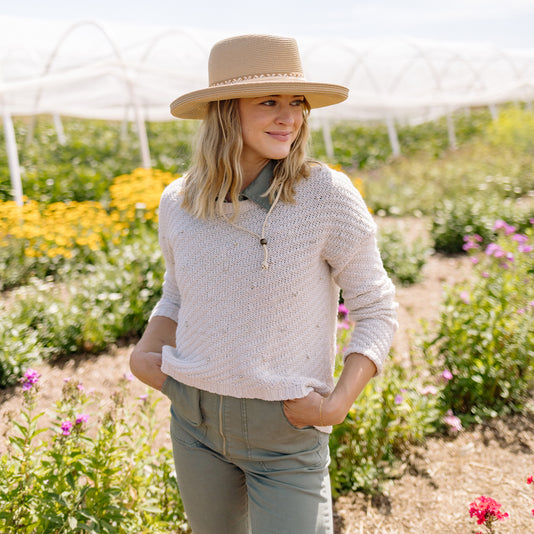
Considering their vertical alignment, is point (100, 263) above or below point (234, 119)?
below

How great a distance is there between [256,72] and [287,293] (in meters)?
0.54

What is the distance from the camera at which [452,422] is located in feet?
7.90

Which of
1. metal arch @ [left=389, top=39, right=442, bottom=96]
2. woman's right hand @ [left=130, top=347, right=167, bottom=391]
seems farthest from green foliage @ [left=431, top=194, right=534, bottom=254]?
metal arch @ [left=389, top=39, right=442, bottom=96]

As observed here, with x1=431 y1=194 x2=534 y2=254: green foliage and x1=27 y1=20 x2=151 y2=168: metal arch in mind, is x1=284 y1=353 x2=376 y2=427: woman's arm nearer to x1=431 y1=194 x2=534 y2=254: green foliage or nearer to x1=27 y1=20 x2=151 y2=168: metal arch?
x1=431 y1=194 x2=534 y2=254: green foliage

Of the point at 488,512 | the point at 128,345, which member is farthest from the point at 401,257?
the point at 488,512

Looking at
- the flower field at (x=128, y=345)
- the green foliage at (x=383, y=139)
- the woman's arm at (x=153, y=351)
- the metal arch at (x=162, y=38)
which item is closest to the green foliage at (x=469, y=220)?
the flower field at (x=128, y=345)

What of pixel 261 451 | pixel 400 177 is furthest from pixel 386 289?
pixel 400 177

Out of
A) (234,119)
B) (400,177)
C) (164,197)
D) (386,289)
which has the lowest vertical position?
(400,177)

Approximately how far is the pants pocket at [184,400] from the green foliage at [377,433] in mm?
1077

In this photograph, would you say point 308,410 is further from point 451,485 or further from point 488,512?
point 451,485

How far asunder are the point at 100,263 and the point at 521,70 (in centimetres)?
1818

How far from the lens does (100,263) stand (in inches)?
183

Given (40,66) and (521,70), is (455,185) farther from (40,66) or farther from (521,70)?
(521,70)

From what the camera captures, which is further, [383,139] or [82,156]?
[383,139]
